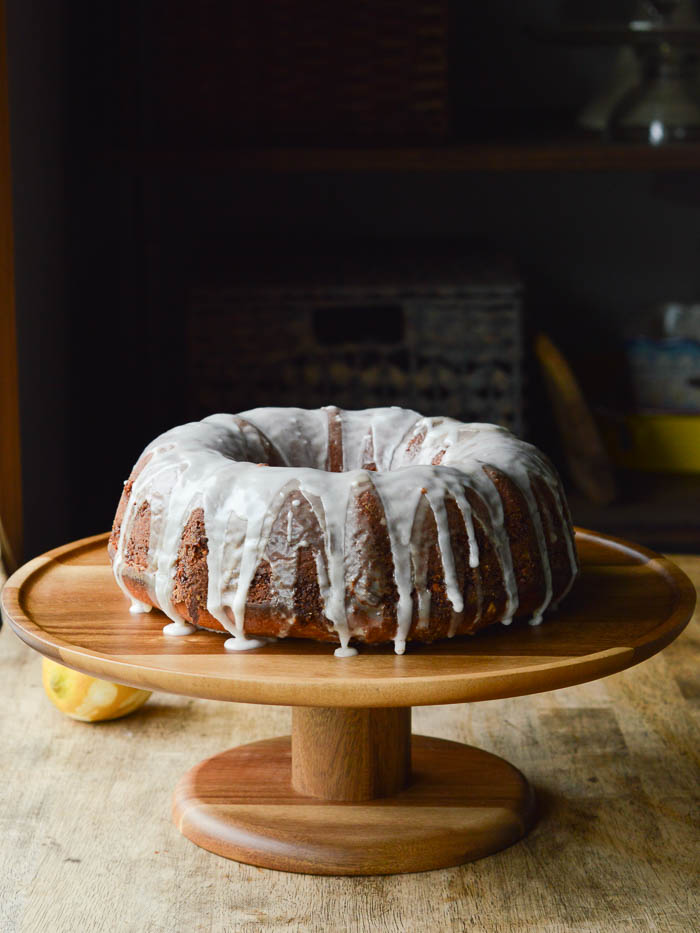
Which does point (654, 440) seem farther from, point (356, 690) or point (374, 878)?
point (356, 690)

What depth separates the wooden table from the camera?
1.14 metres

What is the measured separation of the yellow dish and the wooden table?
0.87m

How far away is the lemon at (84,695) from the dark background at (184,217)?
0.59m

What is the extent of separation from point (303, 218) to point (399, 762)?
1597 mm

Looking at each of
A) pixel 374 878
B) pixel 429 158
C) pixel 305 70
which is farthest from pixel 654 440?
pixel 374 878

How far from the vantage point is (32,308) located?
2117mm

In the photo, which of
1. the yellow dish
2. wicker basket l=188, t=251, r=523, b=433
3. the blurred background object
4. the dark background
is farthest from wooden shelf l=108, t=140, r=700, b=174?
the yellow dish

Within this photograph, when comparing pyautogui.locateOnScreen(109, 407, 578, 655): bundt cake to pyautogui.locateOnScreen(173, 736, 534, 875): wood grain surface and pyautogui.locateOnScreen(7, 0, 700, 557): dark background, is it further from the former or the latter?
pyautogui.locateOnScreen(7, 0, 700, 557): dark background

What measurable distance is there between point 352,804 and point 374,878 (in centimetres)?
11

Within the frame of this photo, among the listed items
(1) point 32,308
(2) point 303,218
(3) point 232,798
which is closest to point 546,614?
(3) point 232,798

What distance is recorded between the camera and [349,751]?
1284 mm

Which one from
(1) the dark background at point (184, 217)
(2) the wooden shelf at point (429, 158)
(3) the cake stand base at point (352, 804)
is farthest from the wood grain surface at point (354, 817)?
(2) the wooden shelf at point (429, 158)

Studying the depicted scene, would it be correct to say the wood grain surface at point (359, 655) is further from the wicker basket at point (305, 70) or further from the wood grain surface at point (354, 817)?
the wicker basket at point (305, 70)

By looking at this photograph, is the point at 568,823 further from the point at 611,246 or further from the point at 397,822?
the point at 611,246
